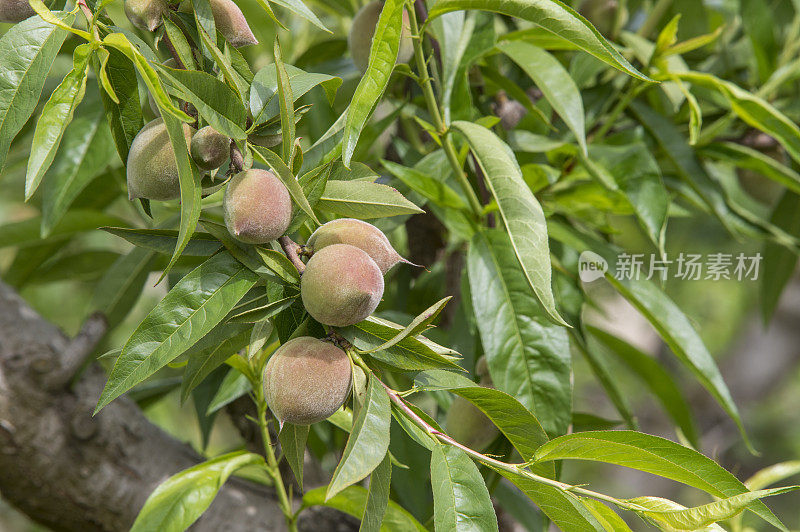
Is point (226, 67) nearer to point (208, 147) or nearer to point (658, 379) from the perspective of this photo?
point (208, 147)

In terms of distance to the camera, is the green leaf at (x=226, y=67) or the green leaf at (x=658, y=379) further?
the green leaf at (x=658, y=379)

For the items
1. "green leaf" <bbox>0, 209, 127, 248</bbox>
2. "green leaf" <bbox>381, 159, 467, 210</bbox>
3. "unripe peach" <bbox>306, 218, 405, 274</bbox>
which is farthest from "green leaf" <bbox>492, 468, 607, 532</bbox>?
"green leaf" <bbox>0, 209, 127, 248</bbox>

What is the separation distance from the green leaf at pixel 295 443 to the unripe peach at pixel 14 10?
23cm

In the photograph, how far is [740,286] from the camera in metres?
2.48

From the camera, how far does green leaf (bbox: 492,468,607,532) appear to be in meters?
0.30

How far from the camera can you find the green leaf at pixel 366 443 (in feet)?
0.88

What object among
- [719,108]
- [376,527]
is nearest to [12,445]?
[376,527]

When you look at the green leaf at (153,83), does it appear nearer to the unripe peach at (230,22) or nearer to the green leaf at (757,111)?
the unripe peach at (230,22)

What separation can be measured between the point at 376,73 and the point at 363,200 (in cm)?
6

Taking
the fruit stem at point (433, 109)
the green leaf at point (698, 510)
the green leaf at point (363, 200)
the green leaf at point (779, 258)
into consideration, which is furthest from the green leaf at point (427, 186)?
the green leaf at point (779, 258)

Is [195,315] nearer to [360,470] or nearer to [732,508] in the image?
[360,470]

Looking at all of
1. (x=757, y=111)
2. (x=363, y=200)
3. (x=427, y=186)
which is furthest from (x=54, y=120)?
(x=757, y=111)

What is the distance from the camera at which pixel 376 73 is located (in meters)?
0.33

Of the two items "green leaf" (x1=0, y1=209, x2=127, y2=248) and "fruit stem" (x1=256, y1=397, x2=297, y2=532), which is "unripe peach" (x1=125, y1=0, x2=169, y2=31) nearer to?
"fruit stem" (x1=256, y1=397, x2=297, y2=532)
